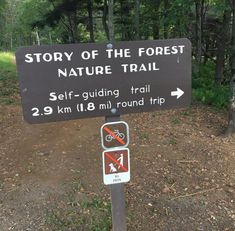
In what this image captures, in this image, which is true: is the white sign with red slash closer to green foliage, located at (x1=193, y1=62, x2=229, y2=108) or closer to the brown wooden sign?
the brown wooden sign

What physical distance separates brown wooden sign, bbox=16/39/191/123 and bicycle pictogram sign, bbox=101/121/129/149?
110mm

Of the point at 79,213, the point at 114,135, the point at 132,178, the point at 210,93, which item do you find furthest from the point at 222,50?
the point at 114,135

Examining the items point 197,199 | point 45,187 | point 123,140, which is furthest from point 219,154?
point 123,140

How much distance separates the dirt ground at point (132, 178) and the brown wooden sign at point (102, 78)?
1.58 m

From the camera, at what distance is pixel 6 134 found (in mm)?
6180

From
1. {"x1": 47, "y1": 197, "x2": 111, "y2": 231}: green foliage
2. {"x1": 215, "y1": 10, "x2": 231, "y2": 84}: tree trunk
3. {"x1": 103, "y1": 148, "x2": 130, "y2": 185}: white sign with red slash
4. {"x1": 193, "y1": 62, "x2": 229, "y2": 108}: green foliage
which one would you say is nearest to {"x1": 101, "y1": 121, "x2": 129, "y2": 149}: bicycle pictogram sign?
{"x1": 103, "y1": 148, "x2": 130, "y2": 185}: white sign with red slash

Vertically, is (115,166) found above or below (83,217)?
above

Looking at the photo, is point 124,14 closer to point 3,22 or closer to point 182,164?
point 182,164

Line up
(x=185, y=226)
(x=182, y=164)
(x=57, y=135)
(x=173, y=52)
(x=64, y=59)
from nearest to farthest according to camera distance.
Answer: (x=64, y=59), (x=173, y=52), (x=185, y=226), (x=182, y=164), (x=57, y=135)

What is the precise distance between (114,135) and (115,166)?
0.77 feet

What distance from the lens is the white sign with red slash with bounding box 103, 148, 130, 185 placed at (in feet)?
9.00

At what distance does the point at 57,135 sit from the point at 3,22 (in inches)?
1684

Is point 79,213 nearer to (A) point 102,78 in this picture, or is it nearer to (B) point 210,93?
Answer: (A) point 102,78

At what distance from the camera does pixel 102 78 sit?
2578 millimetres
